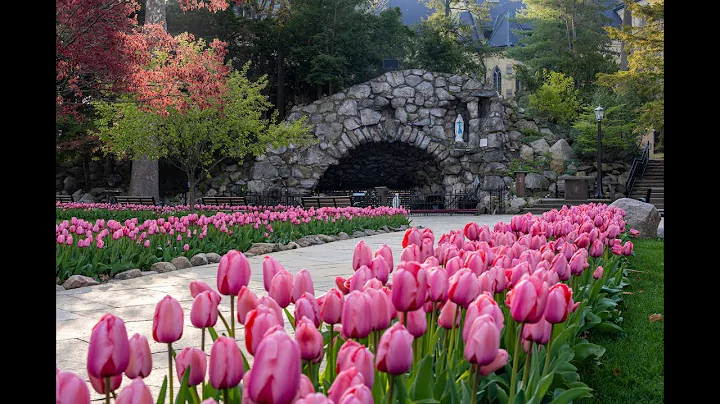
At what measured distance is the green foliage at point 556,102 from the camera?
91.0 ft

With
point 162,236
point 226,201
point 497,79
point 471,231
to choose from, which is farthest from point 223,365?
point 497,79

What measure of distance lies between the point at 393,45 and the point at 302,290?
98.3 feet

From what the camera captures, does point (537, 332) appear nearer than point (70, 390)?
No

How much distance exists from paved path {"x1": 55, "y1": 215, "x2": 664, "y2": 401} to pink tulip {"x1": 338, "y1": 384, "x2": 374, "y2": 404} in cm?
123

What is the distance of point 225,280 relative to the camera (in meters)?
1.77

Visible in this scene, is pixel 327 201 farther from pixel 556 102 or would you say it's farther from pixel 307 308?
pixel 307 308

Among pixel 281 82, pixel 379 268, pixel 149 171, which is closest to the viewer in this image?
pixel 379 268

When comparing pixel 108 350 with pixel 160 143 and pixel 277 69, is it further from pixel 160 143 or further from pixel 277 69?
pixel 277 69

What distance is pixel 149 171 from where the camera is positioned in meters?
23.1

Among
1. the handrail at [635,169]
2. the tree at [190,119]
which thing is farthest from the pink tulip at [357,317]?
the handrail at [635,169]

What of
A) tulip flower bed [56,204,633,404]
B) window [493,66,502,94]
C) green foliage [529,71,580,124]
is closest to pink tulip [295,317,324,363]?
tulip flower bed [56,204,633,404]

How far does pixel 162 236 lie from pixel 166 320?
681cm

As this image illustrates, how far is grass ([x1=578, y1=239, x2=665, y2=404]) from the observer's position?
280 centimetres

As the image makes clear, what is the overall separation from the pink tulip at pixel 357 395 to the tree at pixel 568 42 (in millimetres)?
32197
